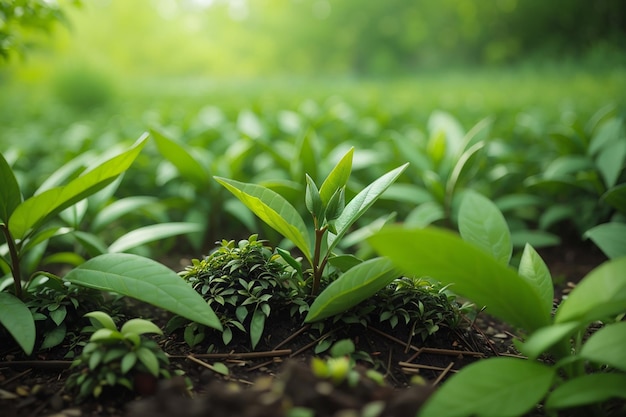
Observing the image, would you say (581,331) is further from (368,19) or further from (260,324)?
(368,19)

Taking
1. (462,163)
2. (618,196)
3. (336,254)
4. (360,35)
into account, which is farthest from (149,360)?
(360,35)

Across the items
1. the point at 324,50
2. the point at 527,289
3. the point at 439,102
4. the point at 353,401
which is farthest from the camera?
the point at 324,50

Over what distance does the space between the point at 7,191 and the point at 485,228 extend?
1342 millimetres

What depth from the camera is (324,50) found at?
24156mm

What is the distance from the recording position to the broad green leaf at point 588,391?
0.95m

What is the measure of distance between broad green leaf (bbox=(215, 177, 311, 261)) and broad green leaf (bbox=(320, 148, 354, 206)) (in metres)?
0.11

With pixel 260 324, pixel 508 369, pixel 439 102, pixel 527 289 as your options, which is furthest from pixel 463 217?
pixel 439 102

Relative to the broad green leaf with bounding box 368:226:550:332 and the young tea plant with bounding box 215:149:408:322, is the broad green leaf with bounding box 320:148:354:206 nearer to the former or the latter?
the young tea plant with bounding box 215:149:408:322

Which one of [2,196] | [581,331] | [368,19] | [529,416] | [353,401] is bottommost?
[529,416]

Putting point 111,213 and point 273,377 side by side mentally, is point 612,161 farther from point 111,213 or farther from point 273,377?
point 111,213

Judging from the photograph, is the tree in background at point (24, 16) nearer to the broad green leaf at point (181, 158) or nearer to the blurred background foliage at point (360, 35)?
the broad green leaf at point (181, 158)

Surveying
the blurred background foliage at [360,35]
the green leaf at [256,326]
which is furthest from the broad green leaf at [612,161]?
the blurred background foliage at [360,35]

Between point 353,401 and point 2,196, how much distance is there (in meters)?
1.12

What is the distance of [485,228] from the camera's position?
4.53ft
